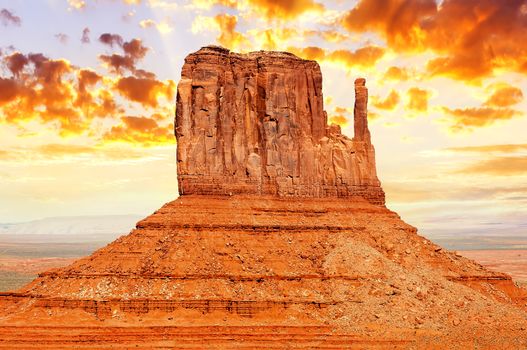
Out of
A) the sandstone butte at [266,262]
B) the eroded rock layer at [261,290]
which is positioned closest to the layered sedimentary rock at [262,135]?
the sandstone butte at [266,262]

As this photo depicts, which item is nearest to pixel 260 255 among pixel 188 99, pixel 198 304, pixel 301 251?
pixel 301 251

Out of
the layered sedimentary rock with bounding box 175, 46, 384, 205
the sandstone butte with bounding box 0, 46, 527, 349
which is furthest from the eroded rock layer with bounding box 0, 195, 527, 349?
the layered sedimentary rock with bounding box 175, 46, 384, 205

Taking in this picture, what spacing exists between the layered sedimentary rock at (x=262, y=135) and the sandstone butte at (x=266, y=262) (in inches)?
6.4

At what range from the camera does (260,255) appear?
77.4 metres

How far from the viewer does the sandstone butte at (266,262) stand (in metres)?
68.4

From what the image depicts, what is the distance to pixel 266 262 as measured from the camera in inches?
3019

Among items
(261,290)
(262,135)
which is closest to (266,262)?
(261,290)

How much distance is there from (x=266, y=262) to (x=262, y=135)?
19.0m

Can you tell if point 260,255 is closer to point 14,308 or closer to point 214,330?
point 214,330

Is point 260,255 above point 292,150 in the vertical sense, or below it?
below

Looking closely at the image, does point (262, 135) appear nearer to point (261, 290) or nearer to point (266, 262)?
point (266, 262)

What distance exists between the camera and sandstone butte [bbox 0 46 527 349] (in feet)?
224

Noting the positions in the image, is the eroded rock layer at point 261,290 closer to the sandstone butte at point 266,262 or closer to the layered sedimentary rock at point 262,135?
the sandstone butte at point 266,262

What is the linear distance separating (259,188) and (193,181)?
764 centimetres
